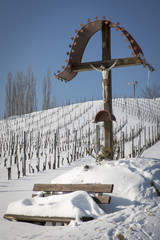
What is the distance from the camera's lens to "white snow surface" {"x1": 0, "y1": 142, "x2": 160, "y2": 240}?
2.89 m

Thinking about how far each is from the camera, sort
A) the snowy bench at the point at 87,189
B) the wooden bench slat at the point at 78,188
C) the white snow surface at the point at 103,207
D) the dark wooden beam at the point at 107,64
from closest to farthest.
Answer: the white snow surface at the point at 103,207, the snowy bench at the point at 87,189, the wooden bench slat at the point at 78,188, the dark wooden beam at the point at 107,64

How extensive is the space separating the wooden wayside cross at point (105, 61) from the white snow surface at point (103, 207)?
0.77 meters

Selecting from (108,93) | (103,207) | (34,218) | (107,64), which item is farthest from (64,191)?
(107,64)

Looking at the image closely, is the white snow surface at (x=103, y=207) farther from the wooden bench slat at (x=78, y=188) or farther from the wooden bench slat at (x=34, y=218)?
the wooden bench slat at (x=78, y=188)

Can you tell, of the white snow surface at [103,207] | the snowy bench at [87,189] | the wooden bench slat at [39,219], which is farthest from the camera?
the snowy bench at [87,189]

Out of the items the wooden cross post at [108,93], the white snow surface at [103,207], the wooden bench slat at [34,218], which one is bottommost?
the wooden bench slat at [34,218]

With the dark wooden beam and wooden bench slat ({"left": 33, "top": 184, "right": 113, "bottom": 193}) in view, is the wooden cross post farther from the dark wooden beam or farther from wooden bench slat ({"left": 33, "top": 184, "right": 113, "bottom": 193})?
wooden bench slat ({"left": 33, "top": 184, "right": 113, "bottom": 193})

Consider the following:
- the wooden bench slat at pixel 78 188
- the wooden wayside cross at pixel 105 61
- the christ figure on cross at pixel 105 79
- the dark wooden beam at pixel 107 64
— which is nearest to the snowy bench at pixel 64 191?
the wooden bench slat at pixel 78 188

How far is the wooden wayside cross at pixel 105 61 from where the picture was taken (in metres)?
5.22

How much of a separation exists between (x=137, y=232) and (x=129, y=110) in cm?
1836

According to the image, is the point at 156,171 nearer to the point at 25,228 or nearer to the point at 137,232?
the point at 137,232

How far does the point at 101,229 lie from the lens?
2908mm

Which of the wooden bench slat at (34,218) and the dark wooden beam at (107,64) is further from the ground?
the dark wooden beam at (107,64)

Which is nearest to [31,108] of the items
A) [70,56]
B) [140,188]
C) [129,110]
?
[129,110]
